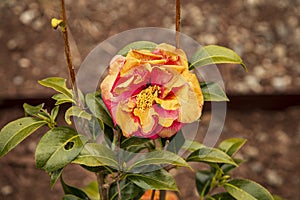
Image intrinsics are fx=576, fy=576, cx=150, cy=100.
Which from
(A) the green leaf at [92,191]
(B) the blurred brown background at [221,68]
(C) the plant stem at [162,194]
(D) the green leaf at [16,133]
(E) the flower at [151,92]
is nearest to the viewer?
(E) the flower at [151,92]

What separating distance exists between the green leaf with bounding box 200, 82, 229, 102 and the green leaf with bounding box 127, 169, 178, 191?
0.40 feet

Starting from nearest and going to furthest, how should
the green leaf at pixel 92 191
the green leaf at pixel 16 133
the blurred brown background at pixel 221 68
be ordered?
1. the green leaf at pixel 16 133
2. the green leaf at pixel 92 191
3. the blurred brown background at pixel 221 68

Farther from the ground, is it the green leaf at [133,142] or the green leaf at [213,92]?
the green leaf at [213,92]

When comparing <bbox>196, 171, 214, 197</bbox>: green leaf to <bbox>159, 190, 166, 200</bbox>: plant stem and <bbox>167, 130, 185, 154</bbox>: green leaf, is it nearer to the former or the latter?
<bbox>159, 190, 166, 200</bbox>: plant stem

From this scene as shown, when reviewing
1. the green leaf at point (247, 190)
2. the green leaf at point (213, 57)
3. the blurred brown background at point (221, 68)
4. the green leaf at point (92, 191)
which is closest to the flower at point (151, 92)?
the green leaf at point (213, 57)

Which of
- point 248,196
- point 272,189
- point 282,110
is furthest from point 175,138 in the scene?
point 282,110

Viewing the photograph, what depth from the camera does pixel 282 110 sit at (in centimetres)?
184

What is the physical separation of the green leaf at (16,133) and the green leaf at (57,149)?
5cm

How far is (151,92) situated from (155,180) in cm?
14

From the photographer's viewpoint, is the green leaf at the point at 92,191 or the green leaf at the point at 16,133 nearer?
the green leaf at the point at 16,133

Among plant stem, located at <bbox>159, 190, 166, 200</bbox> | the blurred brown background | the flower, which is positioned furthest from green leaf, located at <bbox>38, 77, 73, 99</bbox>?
the blurred brown background

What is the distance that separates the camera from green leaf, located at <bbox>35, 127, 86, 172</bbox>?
0.76 meters

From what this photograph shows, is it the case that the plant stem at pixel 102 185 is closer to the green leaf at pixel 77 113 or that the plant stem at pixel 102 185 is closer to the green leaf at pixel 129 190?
the green leaf at pixel 129 190

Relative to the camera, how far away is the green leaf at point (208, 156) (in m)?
0.89
